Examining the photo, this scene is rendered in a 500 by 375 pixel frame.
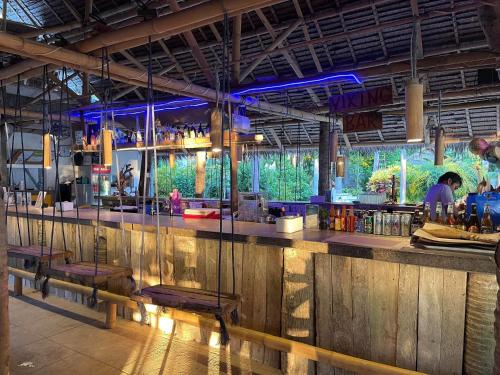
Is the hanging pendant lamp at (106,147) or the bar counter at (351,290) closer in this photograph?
the bar counter at (351,290)

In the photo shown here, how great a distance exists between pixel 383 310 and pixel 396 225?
2.20ft

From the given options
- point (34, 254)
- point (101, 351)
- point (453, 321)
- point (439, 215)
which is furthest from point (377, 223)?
point (34, 254)

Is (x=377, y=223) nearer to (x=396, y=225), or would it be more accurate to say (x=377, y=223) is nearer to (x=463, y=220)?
(x=396, y=225)

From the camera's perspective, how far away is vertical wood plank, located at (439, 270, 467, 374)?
2.44 metres

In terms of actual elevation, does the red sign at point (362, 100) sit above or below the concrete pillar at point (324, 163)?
above

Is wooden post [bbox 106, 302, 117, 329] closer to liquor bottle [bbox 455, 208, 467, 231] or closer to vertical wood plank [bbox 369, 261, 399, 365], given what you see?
vertical wood plank [bbox 369, 261, 399, 365]

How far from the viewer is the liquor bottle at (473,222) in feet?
8.39

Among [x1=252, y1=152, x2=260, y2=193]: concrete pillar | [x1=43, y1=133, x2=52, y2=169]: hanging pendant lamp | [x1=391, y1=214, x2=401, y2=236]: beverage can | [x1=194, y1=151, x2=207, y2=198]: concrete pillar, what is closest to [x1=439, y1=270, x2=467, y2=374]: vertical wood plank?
[x1=391, y1=214, x2=401, y2=236]: beverage can

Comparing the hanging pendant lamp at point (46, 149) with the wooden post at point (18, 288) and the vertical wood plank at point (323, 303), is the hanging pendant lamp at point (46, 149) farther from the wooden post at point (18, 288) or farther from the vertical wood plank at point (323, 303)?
the vertical wood plank at point (323, 303)

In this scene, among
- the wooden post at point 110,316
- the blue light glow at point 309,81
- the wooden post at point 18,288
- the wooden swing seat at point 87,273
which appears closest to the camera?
the wooden swing seat at point 87,273

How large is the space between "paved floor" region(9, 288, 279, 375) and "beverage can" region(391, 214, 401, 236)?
1.58m

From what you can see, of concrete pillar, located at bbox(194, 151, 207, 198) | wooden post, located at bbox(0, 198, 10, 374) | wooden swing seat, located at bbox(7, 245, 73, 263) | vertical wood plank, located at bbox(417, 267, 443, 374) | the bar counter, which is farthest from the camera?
concrete pillar, located at bbox(194, 151, 207, 198)

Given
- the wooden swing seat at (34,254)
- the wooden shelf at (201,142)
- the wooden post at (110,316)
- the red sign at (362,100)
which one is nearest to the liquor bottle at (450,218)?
the red sign at (362,100)

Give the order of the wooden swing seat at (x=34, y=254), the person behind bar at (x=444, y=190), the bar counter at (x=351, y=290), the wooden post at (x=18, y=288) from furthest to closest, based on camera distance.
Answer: the wooden post at (x=18, y=288), the person behind bar at (x=444, y=190), the wooden swing seat at (x=34, y=254), the bar counter at (x=351, y=290)
